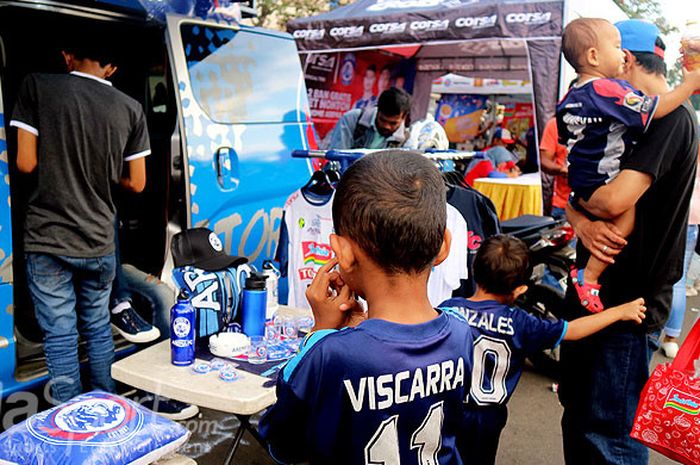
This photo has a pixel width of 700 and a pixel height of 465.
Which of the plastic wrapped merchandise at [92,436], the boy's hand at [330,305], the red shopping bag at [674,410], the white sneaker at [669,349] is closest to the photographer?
the boy's hand at [330,305]

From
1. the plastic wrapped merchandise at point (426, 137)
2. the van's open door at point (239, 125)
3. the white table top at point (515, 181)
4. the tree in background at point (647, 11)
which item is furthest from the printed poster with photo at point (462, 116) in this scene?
the van's open door at point (239, 125)

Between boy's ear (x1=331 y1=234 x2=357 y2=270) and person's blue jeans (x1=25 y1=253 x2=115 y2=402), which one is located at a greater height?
boy's ear (x1=331 y1=234 x2=357 y2=270)

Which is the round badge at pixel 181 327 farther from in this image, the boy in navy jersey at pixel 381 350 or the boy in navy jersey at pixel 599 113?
the boy in navy jersey at pixel 599 113

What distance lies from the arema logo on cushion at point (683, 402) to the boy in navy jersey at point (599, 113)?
15.1 inches

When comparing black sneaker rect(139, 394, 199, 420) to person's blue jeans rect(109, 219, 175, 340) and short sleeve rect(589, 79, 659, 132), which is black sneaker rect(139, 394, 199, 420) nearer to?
person's blue jeans rect(109, 219, 175, 340)

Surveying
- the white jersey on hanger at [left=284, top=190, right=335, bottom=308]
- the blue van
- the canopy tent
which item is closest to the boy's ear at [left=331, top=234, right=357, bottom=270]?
the white jersey on hanger at [left=284, top=190, right=335, bottom=308]

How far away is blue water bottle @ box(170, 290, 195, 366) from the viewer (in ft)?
7.08

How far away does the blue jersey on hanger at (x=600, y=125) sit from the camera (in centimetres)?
202

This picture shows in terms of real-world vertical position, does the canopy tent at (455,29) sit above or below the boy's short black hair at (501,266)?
above

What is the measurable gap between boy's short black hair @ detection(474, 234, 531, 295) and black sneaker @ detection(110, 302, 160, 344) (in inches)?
79.0

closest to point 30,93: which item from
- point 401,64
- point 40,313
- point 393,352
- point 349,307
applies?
point 40,313

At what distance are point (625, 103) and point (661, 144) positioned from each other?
179 mm

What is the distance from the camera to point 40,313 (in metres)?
2.87

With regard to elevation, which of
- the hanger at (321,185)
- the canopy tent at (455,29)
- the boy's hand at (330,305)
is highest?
the canopy tent at (455,29)
